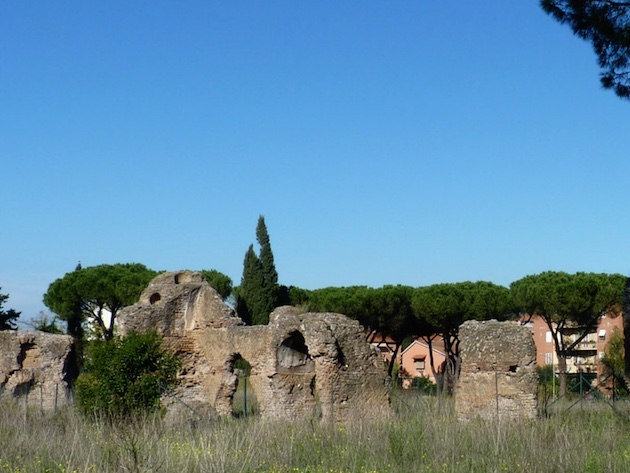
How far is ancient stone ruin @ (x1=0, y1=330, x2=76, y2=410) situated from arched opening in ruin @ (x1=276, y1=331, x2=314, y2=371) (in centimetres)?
731

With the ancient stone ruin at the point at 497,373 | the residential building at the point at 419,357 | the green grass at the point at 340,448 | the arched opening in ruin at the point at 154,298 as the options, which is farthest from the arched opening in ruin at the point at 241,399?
the residential building at the point at 419,357

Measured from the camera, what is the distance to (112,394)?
54.1ft

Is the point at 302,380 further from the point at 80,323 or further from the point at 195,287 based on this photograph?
the point at 80,323

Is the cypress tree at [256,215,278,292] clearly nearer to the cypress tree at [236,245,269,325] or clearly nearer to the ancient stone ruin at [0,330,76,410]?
the cypress tree at [236,245,269,325]

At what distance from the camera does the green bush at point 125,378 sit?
1638 centimetres

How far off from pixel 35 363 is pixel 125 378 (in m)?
7.85

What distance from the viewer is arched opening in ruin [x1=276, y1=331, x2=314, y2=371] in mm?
18594

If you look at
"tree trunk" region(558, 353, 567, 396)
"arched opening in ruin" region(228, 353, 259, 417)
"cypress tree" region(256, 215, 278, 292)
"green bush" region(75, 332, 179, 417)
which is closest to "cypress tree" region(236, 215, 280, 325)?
"cypress tree" region(256, 215, 278, 292)

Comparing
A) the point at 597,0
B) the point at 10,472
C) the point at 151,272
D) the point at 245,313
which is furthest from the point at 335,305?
the point at 10,472

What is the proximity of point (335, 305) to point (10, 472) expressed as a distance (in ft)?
87.4

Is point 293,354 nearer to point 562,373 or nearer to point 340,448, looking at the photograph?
point 340,448

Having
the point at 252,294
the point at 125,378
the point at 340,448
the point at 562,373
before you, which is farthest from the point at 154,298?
the point at 252,294

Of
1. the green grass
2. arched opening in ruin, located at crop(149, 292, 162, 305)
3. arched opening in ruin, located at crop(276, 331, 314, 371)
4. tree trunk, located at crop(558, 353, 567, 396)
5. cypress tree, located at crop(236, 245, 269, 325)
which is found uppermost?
cypress tree, located at crop(236, 245, 269, 325)

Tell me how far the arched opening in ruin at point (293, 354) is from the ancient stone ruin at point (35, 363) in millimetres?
7312
